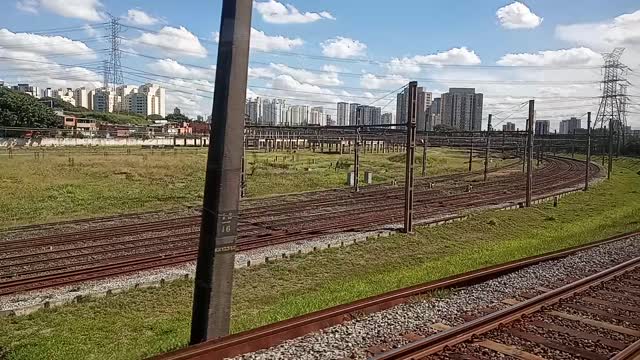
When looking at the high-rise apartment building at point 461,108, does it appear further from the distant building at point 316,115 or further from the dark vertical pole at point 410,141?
the dark vertical pole at point 410,141

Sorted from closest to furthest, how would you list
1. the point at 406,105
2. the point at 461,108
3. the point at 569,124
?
1. the point at 406,105
2. the point at 461,108
3. the point at 569,124

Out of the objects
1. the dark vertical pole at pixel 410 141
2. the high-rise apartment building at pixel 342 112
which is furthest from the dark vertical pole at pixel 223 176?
the high-rise apartment building at pixel 342 112

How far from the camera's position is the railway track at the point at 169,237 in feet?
46.6

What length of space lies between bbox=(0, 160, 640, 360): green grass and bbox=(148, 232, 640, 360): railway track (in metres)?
1.42

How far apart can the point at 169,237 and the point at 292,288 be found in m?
7.03

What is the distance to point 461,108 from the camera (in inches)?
4532

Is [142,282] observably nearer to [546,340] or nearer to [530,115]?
[546,340]

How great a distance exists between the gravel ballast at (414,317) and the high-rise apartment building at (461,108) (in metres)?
97.4

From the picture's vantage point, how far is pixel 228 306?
755 centimetres

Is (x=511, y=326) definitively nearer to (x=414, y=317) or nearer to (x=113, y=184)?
(x=414, y=317)

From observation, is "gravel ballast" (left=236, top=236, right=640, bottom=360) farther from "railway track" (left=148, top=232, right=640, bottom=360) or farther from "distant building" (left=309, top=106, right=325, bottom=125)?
"distant building" (left=309, top=106, right=325, bottom=125)

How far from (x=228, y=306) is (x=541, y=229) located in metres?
20.3

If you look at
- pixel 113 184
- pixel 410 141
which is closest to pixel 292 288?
pixel 410 141

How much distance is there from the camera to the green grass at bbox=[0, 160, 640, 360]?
935cm
